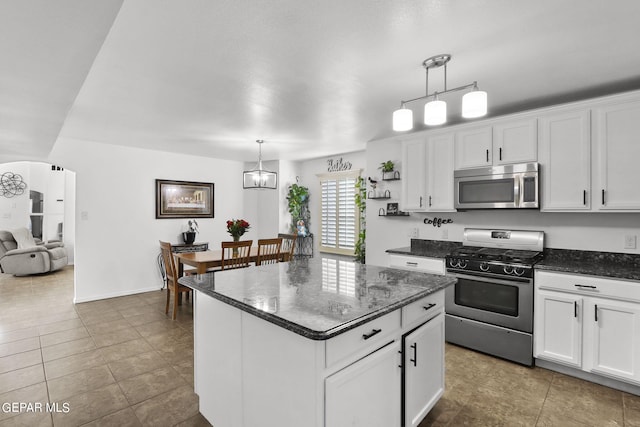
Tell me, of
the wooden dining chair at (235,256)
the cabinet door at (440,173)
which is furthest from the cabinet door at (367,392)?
the wooden dining chair at (235,256)

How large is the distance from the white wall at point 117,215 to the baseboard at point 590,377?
5.52m

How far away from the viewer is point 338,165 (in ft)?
19.7

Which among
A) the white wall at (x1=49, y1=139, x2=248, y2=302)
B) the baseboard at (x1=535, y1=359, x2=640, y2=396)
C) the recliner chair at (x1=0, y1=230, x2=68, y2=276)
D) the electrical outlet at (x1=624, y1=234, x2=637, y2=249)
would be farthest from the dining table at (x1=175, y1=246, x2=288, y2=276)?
the recliner chair at (x1=0, y1=230, x2=68, y2=276)

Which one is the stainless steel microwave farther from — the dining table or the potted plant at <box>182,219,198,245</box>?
the potted plant at <box>182,219,198,245</box>

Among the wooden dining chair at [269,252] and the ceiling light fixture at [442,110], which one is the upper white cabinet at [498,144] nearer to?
the ceiling light fixture at [442,110]

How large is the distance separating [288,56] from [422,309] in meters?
1.86

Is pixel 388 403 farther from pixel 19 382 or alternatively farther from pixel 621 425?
pixel 19 382

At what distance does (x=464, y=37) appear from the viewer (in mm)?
1935

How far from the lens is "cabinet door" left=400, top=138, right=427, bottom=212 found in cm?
384

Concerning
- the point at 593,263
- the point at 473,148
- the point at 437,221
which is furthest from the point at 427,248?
the point at 593,263

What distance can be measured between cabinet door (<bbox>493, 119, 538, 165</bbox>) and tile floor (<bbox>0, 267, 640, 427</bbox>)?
1932mm

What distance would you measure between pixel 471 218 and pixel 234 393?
3.18 metres

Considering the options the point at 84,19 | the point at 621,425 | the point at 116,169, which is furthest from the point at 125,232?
the point at 621,425

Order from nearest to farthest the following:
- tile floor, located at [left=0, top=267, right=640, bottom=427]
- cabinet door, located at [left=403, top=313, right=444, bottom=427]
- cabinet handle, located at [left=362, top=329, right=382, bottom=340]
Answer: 1. cabinet handle, located at [left=362, top=329, right=382, bottom=340]
2. cabinet door, located at [left=403, top=313, right=444, bottom=427]
3. tile floor, located at [left=0, top=267, right=640, bottom=427]
